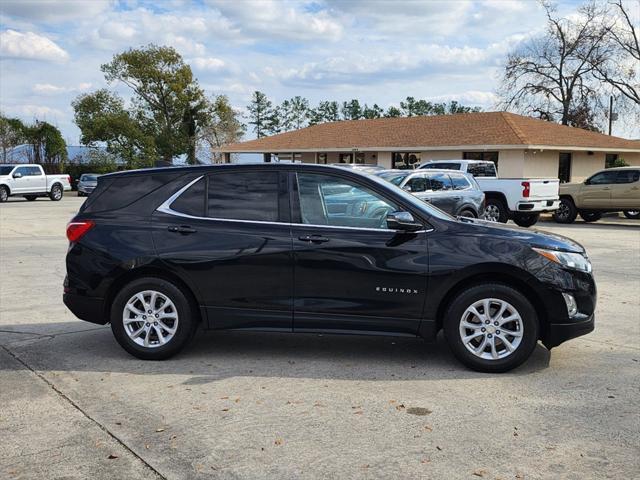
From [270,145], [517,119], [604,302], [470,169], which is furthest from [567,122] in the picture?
[604,302]

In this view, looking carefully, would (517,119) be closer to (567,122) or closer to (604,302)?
(567,122)

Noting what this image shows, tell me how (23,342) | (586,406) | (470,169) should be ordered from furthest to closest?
(470,169)
(23,342)
(586,406)

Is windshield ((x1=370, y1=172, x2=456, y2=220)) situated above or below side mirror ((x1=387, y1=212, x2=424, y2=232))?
above

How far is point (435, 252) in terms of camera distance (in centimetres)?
538

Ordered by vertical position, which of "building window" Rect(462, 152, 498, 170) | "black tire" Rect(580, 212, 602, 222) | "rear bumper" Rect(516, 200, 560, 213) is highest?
"building window" Rect(462, 152, 498, 170)

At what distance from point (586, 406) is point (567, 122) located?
47.1 m

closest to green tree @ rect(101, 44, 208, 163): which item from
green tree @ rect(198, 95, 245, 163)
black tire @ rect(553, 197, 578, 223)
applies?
green tree @ rect(198, 95, 245, 163)

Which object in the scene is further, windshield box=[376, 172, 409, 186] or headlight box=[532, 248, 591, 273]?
windshield box=[376, 172, 409, 186]

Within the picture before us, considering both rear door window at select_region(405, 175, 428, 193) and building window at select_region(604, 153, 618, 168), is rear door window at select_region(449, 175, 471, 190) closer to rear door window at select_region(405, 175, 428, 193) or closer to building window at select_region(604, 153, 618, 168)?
rear door window at select_region(405, 175, 428, 193)

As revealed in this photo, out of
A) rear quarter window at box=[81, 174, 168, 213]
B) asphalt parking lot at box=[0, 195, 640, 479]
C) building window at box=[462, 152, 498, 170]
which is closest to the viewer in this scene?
asphalt parking lot at box=[0, 195, 640, 479]

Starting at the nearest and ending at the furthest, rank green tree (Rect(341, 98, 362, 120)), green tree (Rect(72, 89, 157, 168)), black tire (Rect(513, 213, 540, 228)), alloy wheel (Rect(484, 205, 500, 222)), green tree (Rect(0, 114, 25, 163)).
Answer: alloy wheel (Rect(484, 205, 500, 222)) → black tire (Rect(513, 213, 540, 228)) → green tree (Rect(0, 114, 25, 163)) → green tree (Rect(72, 89, 157, 168)) → green tree (Rect(341, 98, 362, 120))

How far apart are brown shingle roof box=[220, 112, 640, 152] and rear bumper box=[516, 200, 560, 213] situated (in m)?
10.8

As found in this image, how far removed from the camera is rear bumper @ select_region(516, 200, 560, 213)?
18797 mm

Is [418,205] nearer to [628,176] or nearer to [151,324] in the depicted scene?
[151,324]
